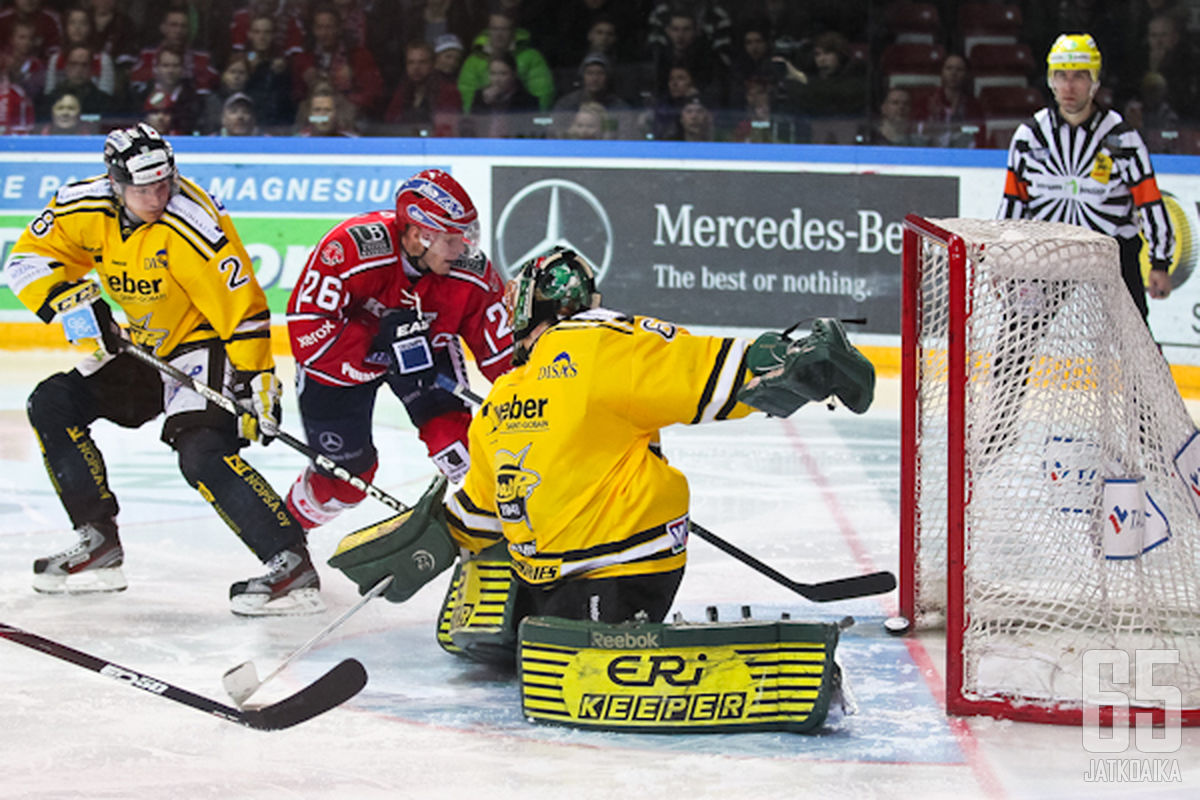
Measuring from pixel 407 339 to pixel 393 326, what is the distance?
5 cm

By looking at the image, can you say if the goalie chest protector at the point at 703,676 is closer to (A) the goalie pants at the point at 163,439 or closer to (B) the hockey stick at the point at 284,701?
(B) the hockey stick at the point at 284,701

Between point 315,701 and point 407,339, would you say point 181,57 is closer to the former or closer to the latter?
point 407,339

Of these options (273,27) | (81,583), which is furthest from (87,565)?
(273,27)

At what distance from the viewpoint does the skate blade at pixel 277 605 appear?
12.1 ft

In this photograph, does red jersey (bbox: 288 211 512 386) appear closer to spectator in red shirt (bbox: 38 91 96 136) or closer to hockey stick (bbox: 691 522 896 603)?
hockey stick (bbox: 691 522 896 603)

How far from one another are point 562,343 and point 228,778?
0.93 meters

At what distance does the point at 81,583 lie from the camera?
12.9 ft

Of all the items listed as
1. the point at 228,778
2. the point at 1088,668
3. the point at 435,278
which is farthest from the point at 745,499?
the point at 228,778

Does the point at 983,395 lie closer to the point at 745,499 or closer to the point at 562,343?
the point at 562,343

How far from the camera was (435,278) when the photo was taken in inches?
151

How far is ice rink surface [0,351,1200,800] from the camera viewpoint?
8.48 ft

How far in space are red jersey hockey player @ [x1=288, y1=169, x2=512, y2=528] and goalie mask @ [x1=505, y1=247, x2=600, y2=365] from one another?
2.44 ft

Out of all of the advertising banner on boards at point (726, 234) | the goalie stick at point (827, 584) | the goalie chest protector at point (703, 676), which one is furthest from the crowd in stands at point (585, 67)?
the goalie chest protector at point (703, 676)

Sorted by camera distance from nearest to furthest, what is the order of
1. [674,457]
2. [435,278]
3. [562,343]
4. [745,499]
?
[562,343] → [435,278] → [745,499] → [674,457]
